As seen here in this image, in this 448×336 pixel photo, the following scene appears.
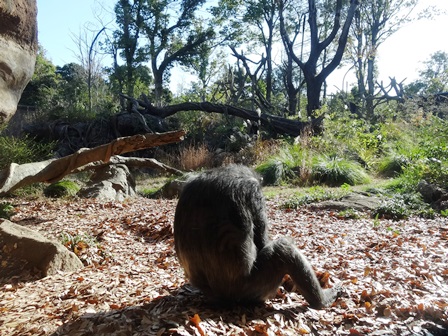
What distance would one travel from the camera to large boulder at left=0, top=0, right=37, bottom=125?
11.6 feet

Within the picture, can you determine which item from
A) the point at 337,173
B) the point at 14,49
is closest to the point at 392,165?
the point at 337,173

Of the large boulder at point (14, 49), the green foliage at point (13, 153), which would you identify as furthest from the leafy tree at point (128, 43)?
the large boulder at point (14, 49)

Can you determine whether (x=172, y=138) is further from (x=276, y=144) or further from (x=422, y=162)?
(x=276, y=144)

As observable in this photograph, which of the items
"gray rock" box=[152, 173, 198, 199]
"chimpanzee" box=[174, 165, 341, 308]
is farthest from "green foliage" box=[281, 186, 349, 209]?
"chimpanzee" box=[174, 165, 341, 308]

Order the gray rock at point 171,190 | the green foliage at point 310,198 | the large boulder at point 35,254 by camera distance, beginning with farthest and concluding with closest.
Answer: the gray rock at point 171,190
the green foliage at point 310,198
the large boulder at point 35,254

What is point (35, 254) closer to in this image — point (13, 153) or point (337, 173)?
point (13, 153)

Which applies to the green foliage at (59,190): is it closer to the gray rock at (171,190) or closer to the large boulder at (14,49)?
the gray rock at (171,190)

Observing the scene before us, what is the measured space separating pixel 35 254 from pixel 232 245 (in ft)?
8.16

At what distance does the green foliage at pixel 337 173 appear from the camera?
35.3 feet

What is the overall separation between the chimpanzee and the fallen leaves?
0.21 m

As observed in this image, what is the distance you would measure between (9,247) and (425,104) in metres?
19.4

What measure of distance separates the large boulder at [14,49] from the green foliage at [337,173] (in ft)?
28.5

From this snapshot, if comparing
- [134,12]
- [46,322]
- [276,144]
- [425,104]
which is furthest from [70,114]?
[425,104]

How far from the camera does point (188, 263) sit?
104 inches
